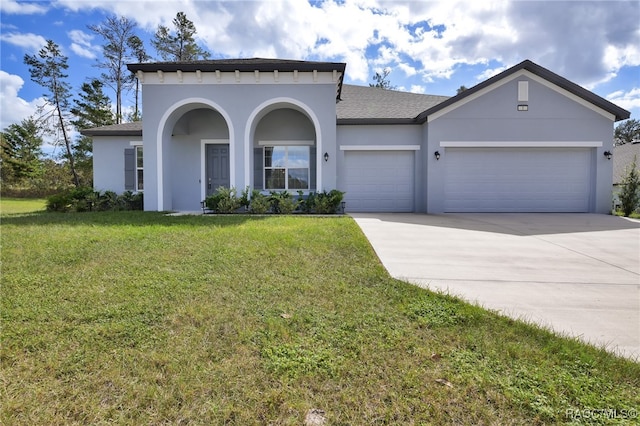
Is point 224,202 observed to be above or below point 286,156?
below

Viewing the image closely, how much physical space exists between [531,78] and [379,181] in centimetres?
614

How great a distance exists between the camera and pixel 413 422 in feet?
5.68

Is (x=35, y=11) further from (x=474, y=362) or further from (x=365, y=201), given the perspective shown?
(x=474, y=362)

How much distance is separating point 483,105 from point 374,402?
1143cm

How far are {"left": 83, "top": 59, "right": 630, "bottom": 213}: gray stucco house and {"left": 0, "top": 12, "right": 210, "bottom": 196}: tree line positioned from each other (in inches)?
666

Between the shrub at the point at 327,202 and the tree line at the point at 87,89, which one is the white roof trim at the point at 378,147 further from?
the tree line at the point at 87,89

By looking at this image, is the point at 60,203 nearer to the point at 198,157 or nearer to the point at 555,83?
the point at 198,157

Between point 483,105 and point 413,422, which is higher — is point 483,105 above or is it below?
above

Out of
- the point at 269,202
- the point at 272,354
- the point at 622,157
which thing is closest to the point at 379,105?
the point at 269,202

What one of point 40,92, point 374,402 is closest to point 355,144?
point 374,402

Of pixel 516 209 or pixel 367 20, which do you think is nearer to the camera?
pixel 516 209

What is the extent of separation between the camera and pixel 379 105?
12.7 meters

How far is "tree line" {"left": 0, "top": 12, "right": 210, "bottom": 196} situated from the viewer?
949 inches

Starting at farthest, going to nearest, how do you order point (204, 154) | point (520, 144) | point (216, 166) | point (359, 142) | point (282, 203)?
point (216, 166) < point (204, 154) < point (359, 142) < point (520, 144) < point (282, 203)
